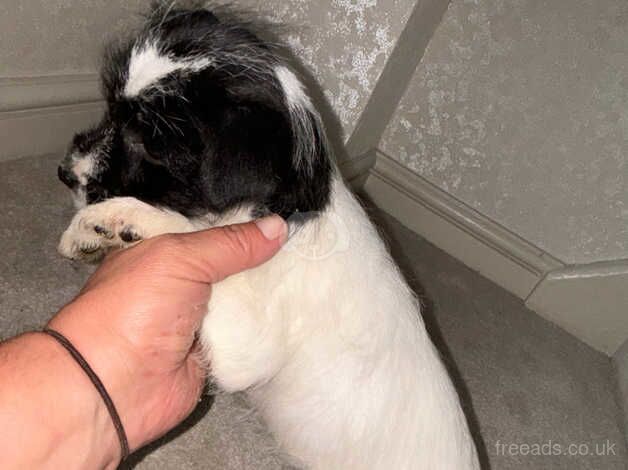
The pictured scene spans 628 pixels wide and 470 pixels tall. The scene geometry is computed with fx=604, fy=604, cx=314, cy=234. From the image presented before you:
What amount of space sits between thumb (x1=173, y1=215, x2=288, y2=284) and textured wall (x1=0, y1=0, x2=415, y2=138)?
1158 millimetres

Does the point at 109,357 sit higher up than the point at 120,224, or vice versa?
the point at 120,224

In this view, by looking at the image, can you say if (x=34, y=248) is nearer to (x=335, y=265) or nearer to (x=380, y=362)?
(x=335, y=265)

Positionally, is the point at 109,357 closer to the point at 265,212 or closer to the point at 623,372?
the point at 265,212

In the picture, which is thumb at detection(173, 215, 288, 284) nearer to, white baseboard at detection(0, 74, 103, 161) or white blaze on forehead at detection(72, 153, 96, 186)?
white blaze on forehead at detection(72, 153, 96, 186)

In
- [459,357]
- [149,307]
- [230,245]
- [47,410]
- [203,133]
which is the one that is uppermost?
[203,133]

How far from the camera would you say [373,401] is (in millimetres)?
1400

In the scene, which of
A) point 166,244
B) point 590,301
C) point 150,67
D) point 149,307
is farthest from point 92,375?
point 590,301

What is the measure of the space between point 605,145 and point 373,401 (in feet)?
5.79

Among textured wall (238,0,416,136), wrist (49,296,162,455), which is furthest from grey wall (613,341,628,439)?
wrist (49,296,162,455)

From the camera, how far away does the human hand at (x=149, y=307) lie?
120 centimetres

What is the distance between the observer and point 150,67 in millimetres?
1354

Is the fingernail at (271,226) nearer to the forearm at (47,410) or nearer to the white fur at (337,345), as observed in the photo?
the white fur at (337,345)

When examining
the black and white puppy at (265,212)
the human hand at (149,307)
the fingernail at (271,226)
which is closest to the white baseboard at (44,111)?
the black and white puppy at (265,212)

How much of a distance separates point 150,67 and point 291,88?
32 cm
